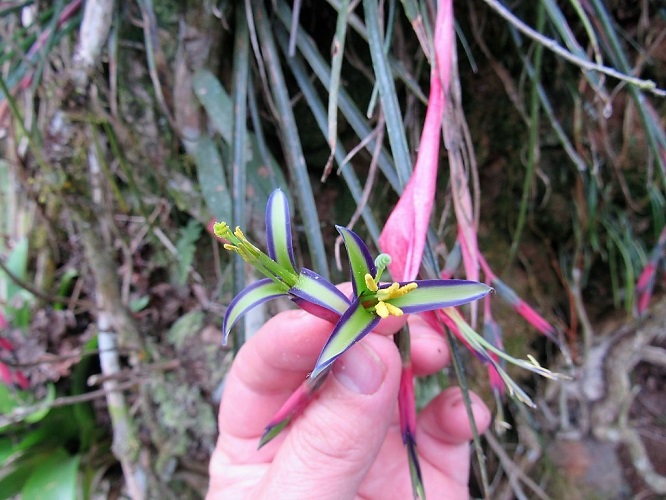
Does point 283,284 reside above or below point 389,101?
below

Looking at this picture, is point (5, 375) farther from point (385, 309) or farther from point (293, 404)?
point (385, 309)

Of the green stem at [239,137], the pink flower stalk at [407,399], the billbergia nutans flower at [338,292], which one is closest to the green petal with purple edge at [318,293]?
the billbergia nutans flower at [338,292]

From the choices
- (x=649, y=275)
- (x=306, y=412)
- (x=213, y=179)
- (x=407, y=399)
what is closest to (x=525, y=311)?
(x=407, y=399)

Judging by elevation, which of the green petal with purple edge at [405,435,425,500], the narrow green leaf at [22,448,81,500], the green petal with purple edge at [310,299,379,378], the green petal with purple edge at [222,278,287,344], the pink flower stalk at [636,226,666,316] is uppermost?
the green petal with purple edge at [222,278,287,344]

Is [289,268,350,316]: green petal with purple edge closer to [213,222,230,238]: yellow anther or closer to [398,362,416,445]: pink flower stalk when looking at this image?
[213,222,230,238]: yellow anther

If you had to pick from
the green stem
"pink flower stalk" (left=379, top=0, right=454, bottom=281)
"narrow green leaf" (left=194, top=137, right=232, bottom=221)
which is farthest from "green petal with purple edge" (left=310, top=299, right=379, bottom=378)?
"narrow green leaf" (left=194, top=137, right=232, bottom=221)

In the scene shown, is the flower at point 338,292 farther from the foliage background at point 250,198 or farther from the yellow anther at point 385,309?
the foliage background at point 250,198
